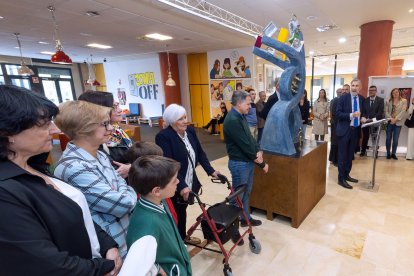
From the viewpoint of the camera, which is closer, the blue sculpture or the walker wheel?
the walker wheel

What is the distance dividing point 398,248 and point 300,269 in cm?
105

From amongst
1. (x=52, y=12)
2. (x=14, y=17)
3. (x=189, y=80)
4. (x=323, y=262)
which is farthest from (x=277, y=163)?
(x=189, y=80)

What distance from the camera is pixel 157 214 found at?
3.55 feet

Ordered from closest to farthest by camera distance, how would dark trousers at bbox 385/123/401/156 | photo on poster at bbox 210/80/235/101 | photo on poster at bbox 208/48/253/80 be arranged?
dark trousers at bbox 385/123/401/156, photo on poster at bbox 208/48/253/80, photo on poster at bbox 210/80/235/101

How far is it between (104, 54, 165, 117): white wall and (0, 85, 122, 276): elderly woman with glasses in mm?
9854

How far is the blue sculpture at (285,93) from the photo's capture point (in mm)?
2717

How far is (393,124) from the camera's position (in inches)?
197

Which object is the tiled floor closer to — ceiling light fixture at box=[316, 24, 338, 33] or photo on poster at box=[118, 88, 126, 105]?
ceiling light fixture at box=[316, 24, 338, 33]

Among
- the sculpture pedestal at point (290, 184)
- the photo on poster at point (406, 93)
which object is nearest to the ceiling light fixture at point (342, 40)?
the photo on poster at point (406, 93)

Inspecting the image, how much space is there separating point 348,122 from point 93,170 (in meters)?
3.54

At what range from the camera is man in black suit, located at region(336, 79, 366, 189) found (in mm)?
3467

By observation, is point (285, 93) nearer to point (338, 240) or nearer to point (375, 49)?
point (338, 240)

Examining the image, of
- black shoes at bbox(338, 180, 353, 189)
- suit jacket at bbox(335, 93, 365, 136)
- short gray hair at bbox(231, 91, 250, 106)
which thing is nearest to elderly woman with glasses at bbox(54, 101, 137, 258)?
short gray hair at bbox(231, 91, 250, 106)

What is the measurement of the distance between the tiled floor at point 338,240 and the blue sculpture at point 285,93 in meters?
0.92
